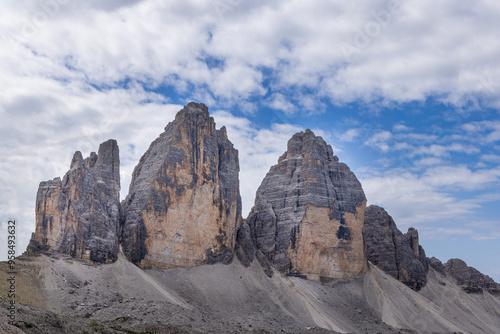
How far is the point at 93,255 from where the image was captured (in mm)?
79875

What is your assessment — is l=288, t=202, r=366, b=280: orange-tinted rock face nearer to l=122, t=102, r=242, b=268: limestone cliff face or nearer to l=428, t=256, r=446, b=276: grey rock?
l=122, t=102, r=242, b=268: limestone cliff face

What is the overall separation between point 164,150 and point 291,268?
35.9 meters

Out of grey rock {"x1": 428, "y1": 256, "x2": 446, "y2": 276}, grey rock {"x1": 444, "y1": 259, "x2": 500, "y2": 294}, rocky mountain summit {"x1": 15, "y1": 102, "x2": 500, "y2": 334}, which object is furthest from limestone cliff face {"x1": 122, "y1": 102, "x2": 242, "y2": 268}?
grey rock {"x1": 444, "y1": 259, "x2": 500, "y2": 294}

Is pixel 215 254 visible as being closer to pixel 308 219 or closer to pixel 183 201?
pixel 183 201

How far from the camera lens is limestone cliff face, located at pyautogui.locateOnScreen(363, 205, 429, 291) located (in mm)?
124375

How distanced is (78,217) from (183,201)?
64.7 feet

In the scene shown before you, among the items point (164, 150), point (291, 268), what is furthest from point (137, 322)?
point (291, 268)

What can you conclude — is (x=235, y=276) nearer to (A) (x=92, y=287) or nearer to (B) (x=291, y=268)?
(B) (x=291, y=268)

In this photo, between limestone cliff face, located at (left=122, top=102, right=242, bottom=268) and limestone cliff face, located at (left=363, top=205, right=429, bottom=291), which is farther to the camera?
limestone cliff face, located at (left=363, top=205, right=429, bottom=291)

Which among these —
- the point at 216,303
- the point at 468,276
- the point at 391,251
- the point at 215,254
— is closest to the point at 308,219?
the point at 215,254

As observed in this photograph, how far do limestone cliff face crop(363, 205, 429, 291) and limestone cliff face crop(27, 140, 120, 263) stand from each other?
61.8 metres

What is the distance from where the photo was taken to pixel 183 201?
3684 inches

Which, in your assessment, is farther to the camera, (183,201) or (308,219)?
(308,219)

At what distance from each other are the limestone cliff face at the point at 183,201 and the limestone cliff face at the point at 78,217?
4831 millimetres
